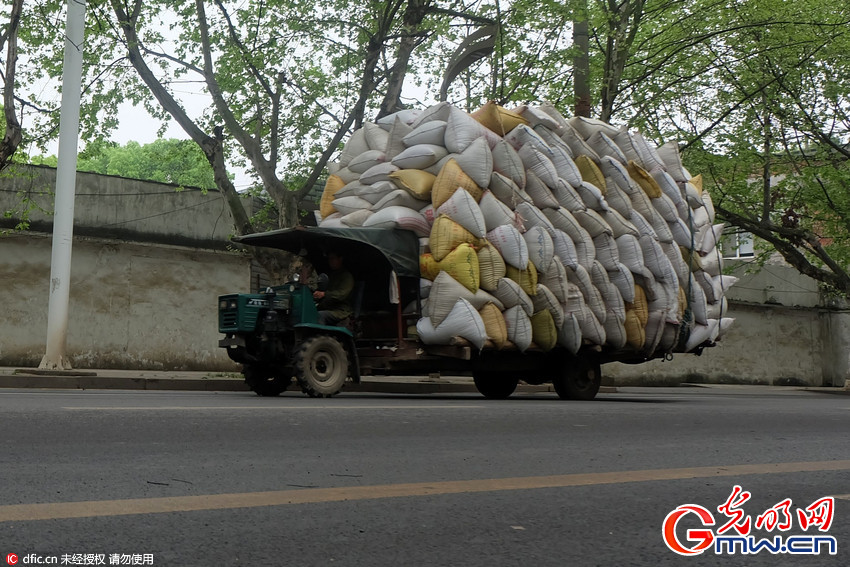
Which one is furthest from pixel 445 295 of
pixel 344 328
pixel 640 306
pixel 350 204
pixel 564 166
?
pixel 640 306

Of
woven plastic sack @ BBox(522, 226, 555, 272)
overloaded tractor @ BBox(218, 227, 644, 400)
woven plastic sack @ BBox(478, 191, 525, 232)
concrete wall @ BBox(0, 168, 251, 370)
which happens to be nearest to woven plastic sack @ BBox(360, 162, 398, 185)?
overloaded tractor @ BBox(218, 227, 644, 400)

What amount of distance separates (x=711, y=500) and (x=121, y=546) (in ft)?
8.83

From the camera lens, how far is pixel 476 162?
38.4 feet

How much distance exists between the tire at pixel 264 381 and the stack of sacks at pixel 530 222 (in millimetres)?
2110

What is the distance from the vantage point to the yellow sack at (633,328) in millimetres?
13273

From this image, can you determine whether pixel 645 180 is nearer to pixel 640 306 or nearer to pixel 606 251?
pixel 606 251

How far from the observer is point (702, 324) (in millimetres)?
14664

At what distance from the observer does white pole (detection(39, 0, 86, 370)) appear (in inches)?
581

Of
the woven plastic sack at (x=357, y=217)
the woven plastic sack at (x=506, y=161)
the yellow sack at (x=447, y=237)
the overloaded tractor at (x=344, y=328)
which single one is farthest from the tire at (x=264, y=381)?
the woven plastic sack at (x=506, y=161)

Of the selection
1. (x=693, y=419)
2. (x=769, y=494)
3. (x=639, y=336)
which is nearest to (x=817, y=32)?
(x=639, y=336)

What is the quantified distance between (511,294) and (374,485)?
290 inches

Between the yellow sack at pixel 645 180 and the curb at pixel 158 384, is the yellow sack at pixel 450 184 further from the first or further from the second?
the curb at pixel 158 384

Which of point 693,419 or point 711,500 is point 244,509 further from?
point 693,419

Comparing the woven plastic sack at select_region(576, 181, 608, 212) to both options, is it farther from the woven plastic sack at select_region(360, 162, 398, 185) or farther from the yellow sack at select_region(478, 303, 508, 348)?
the woven plastic sack at select_region(360, 162, 398, 185)
